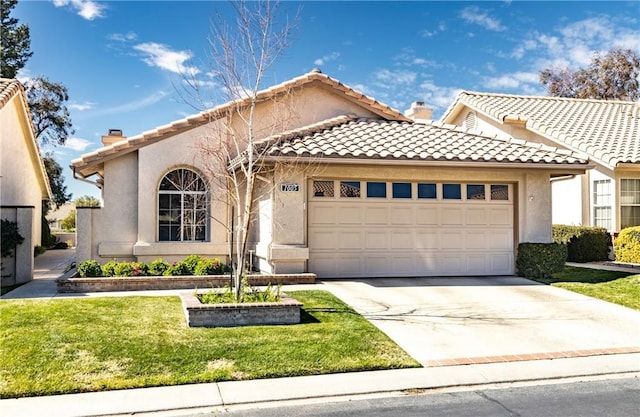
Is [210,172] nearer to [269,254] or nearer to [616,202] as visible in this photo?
[269,254]

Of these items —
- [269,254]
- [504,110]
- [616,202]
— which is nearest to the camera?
[269,254]

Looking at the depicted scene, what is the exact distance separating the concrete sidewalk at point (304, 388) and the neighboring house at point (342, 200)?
6500 millimetres

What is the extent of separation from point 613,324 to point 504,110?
48.8 feet

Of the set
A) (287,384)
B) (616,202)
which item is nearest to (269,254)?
(287,384)

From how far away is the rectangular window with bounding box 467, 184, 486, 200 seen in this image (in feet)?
48.6

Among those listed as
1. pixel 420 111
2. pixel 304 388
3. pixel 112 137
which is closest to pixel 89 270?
pixel 112 137

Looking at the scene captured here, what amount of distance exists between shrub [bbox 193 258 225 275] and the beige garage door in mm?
2291

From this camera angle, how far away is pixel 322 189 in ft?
46.1

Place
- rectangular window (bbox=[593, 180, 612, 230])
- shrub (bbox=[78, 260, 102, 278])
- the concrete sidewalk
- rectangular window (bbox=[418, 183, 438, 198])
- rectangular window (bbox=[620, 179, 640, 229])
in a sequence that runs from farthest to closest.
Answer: rectangular window (bbox=[593, 180, 612, 230])
rectangular window (bbox=[620, 179, 640, 229])
rectangular window (bbox=[418, 183, 438, 198])
shrub (bbox=[78, 260, 102, 278])
the concrete sidewalk

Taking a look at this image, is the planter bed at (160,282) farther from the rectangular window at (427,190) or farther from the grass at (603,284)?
the grass at (603,284)

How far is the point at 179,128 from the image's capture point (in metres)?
15.2

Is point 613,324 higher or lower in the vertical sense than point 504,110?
lower

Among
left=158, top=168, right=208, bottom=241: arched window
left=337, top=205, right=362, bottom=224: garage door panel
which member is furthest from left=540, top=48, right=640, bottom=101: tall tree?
left=158, top=168, right=208, bottom=241: arched window

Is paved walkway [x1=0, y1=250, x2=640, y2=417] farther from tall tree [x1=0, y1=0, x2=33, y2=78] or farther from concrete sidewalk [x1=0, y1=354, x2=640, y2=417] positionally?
tall tree [x1=0, y1=0, x2=33, y2=78]
